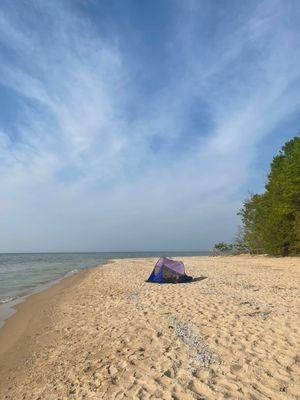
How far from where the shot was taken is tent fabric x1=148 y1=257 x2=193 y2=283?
1836cm

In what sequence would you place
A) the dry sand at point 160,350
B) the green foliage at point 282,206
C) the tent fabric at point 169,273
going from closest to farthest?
the dry sand at point 160,350, the tent fabric at point 169,273, the green foliage at point 282,206

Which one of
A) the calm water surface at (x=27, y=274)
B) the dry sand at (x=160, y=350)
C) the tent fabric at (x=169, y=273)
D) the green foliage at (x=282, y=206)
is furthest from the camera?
the green foliage at (x=282, y=206)

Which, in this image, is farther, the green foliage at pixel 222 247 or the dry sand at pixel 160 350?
the green foliage at pixel 222 247

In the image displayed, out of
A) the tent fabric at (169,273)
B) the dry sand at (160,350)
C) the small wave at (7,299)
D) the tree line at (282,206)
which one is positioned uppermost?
the tree line at (282,206)

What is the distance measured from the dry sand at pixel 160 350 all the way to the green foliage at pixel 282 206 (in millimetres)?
21186

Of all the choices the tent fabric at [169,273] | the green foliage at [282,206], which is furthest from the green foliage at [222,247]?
the tent fabric at [169,273]

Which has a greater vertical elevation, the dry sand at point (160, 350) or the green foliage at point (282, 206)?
the green foliage at point (282, 206)

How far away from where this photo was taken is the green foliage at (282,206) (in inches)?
1251

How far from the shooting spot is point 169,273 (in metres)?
18.6

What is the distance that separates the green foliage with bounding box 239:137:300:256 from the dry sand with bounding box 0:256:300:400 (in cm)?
2119

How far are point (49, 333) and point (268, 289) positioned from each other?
28.5ft

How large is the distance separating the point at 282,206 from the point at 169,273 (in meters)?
19.3

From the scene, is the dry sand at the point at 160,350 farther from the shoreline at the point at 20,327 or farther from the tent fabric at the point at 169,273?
the tent fabric at the point at 169,273

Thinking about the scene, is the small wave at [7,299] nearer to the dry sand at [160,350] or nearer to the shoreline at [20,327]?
the shoreline at [20,327]
